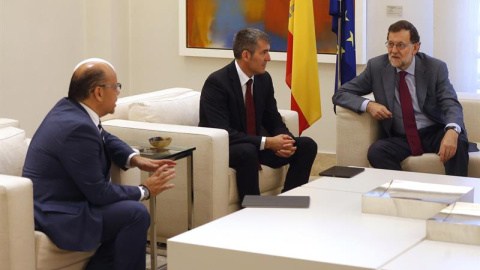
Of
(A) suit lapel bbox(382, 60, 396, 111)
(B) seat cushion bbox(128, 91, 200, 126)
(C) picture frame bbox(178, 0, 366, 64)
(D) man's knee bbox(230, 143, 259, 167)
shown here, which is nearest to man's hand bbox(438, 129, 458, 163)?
(A) suit lapel bbox(382, 60, 396, 111)

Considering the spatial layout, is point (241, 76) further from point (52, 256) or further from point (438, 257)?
point (438, 257)

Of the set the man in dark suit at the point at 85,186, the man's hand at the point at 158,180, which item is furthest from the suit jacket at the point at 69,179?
the man's hand at the point at 158,180

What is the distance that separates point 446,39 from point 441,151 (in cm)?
198

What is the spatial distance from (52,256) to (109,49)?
471cm

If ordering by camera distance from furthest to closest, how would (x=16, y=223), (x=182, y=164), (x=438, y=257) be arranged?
(x=182, y=164) < (x=16, y=223) < (x=438, y=257)

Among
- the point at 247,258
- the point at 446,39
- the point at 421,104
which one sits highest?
the point at 446,39

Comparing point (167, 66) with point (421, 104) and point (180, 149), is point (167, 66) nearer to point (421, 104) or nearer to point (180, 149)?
point (421, 104)

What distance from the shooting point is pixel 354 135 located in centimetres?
621

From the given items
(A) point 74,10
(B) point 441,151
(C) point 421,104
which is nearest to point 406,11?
(C) point 421,104

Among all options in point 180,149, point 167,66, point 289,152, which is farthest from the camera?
point 167,66

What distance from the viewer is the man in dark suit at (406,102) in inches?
238

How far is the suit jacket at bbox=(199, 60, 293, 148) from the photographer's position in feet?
18.8

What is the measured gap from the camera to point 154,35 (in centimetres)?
873

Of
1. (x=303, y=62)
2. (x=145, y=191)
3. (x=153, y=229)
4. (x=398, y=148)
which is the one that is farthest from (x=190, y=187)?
(x=303, y=62)
